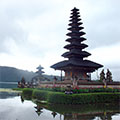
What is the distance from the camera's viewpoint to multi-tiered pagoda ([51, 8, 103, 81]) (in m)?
30.9

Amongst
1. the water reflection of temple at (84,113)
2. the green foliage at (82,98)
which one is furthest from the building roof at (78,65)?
the water reflection of temple at (84,113)

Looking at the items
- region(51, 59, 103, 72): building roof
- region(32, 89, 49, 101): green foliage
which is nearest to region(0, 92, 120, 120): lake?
region(32, 89, 49, 101): green foliage

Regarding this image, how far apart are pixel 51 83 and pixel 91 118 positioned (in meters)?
16.8

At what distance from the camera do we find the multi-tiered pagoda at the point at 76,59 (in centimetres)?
3091

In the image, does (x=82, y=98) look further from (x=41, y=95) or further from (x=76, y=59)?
(x=76, y=59)

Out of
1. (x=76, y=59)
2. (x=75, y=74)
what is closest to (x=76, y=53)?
(x=76, y=59)

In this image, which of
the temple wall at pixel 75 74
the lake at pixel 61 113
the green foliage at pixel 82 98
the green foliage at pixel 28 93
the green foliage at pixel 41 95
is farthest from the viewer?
the green foliage at pixel 28 93

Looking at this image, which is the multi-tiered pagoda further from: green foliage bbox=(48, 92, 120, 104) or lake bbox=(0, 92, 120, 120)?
lake bbox=(0, 92, 120, 120)

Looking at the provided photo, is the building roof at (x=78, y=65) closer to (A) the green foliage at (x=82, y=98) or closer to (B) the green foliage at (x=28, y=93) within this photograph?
(B) the green foliage at (x=28, y=93)

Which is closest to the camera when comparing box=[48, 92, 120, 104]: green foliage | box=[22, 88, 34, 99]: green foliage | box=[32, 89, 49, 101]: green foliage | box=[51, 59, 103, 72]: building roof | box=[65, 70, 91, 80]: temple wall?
Result: box=[48, 92, 120, 104]: green foliage

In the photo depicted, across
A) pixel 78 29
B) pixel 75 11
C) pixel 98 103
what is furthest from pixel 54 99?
pixel 75 11

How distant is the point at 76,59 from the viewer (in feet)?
107

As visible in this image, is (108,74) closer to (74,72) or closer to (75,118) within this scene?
(74,72)

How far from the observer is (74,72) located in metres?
32.1
